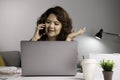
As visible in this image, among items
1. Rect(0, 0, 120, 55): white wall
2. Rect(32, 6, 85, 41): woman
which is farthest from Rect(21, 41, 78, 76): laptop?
Rect(0, 0, 120, 55): white wall

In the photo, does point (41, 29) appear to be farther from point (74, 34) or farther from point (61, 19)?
point (74, 34)

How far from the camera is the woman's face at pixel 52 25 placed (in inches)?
83.5

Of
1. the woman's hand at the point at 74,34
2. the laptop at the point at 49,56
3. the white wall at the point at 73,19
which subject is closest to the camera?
the laptop at the point at 49,56

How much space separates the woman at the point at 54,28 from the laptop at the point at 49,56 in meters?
0.66

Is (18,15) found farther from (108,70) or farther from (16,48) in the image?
(108,70)

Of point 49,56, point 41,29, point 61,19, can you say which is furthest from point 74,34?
point 49,56

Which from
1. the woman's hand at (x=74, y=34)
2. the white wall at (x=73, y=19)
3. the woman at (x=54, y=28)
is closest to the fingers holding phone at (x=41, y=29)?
the woman at (x=54, y=28)

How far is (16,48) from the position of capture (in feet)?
14.5

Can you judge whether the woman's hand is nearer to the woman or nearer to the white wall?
the woman

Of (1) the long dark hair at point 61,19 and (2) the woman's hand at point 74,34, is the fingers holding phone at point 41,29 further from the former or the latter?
(2) the woman's hand at point 74,34

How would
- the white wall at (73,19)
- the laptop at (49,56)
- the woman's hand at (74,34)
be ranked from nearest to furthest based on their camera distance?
the laptop at (49,56) < the woman's hand at (74,34) < the white wall at (73,19)

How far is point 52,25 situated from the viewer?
2.16 metres

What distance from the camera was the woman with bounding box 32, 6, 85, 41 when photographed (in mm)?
2141

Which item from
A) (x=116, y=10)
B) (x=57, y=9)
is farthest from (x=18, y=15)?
(x=57, y=9)
